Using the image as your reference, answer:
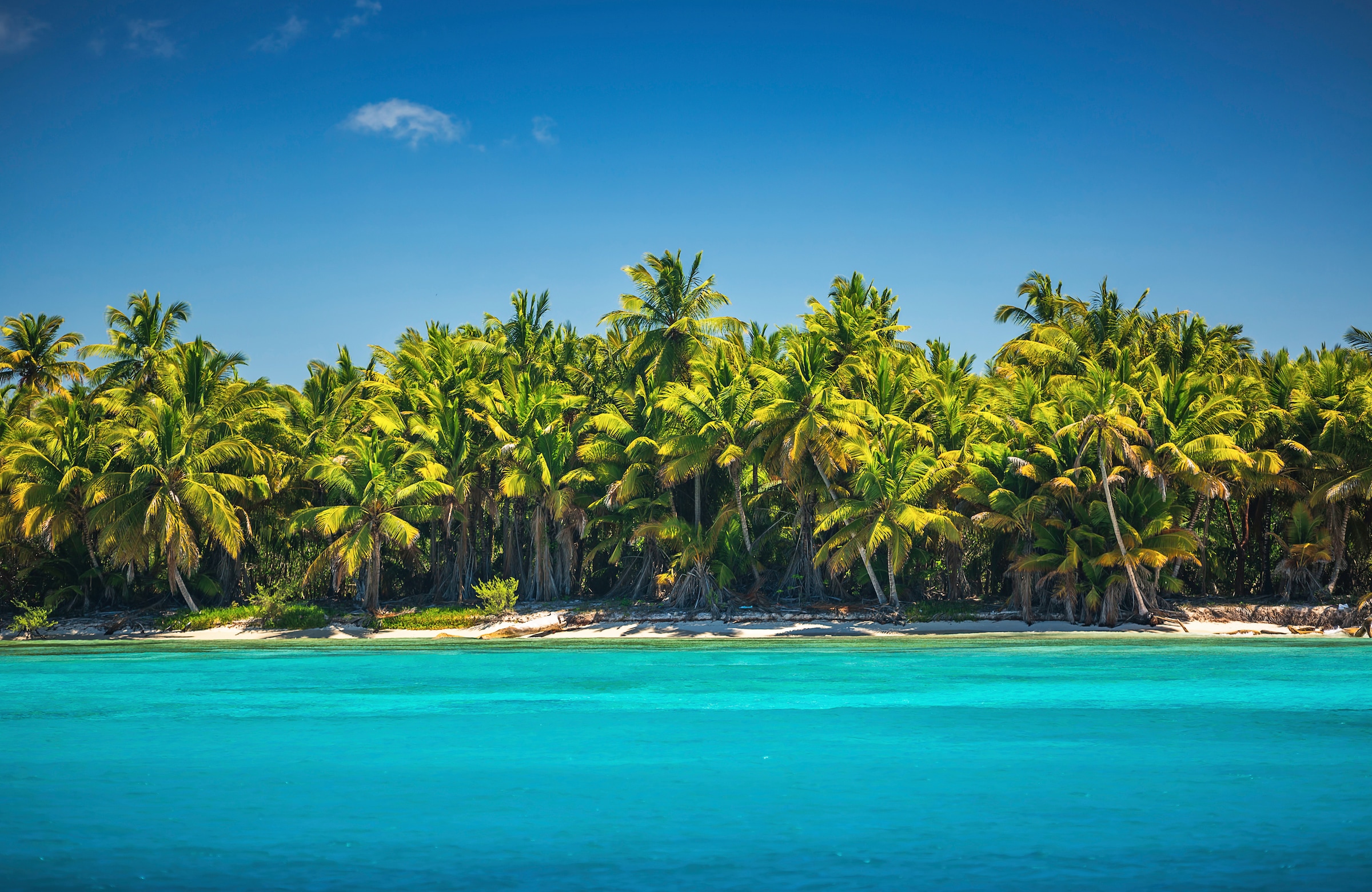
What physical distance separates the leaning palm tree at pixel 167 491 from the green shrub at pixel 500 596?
25.6 feet

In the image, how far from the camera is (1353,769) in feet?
33.8

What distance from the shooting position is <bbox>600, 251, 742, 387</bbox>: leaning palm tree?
36.8m

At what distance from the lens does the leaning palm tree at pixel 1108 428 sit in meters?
29.8

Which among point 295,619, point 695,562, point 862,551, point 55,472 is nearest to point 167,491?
point 55,472

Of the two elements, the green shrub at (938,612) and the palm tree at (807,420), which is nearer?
the palm tree at (807,420)

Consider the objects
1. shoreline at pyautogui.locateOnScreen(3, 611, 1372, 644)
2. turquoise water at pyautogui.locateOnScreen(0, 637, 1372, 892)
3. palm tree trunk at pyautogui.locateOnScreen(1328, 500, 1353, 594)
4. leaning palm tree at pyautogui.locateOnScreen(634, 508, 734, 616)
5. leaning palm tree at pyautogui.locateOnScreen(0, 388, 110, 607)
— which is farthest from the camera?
leaning palm tree at pyautogui.locateOnScreen(634, 508, 734, 616)

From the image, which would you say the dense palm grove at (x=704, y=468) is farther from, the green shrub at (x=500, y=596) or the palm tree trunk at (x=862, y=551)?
the green shrub at (x=500, y=596)

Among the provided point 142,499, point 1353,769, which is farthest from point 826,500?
point 1353,769

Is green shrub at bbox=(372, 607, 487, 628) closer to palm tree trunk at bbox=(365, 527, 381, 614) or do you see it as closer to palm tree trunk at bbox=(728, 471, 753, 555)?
palm tree trunk at bbox=(365, 527, 381, 614)

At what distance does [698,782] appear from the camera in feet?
33.3

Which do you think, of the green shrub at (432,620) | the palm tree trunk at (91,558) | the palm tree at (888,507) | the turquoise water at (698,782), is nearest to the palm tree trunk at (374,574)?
the green shrub at (432,620)

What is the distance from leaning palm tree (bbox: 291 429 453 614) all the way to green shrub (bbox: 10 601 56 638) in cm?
793

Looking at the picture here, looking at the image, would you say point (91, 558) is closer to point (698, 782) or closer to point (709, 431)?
point (709, 431)

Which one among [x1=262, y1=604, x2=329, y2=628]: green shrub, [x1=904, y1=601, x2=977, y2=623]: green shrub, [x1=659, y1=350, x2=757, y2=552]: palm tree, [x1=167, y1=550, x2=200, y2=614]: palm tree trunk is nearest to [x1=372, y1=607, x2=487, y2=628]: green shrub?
[x1=262, y1=604, x2=329, y2=628]: green shrub
